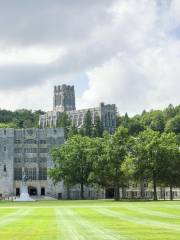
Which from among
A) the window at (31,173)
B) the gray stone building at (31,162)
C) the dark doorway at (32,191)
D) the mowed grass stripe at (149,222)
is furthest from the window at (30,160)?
the mowed grass stripe at (149,222)

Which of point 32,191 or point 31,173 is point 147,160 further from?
point 32,191

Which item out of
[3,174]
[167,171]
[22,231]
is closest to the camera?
[22,231]

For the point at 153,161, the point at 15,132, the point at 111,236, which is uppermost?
the point at 15,132

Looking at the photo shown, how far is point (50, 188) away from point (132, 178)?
4888cm

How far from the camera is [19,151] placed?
17200 centimetres

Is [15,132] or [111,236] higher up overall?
[15,132]

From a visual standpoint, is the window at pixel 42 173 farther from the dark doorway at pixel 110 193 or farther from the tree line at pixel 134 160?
the tree line at pixel 134 160

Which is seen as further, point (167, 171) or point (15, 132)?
point (15, 132)

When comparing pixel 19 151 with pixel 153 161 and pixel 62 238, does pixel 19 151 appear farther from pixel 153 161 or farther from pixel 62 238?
pixel 62 238

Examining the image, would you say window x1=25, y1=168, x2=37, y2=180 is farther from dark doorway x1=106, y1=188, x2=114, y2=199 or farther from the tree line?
the tree line

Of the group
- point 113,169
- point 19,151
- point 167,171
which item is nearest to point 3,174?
point 19,151

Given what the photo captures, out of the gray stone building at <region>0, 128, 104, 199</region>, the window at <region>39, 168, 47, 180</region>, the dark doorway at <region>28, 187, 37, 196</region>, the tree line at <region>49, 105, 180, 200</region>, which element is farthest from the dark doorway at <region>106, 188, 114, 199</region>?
the tree line at <region>49, 105, 180, 200</region>

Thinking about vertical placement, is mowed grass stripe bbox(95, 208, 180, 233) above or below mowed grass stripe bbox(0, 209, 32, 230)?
above

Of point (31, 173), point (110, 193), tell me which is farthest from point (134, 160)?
point (31, 173)
